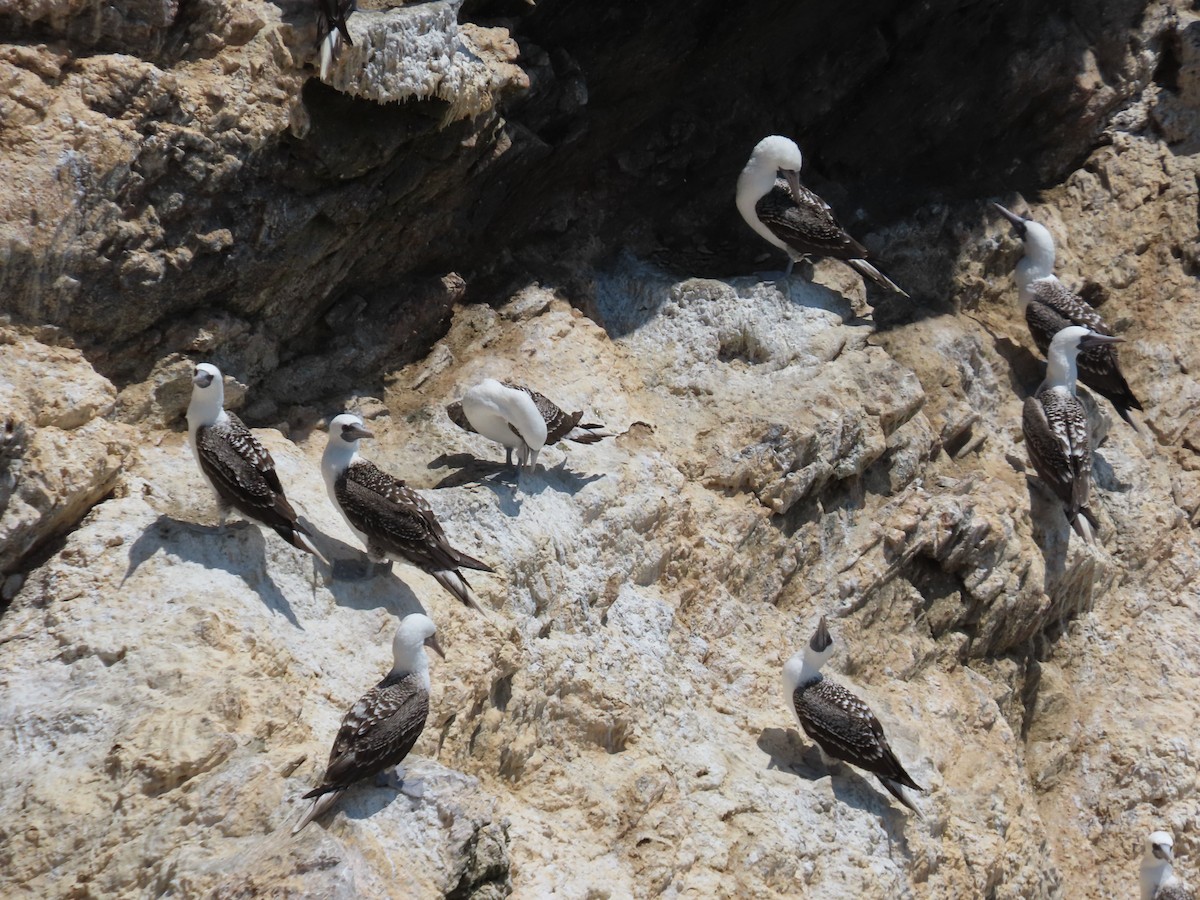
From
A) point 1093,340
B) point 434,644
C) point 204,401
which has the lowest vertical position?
point 434,644

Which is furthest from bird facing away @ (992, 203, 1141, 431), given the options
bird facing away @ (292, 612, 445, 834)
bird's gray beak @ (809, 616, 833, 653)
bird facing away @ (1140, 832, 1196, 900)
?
bird facing away @ (292, 612, 445, 834)

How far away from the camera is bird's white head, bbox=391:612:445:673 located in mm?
7254

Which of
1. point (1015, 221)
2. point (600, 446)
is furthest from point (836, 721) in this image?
point (1015, 221)

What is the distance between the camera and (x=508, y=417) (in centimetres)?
907

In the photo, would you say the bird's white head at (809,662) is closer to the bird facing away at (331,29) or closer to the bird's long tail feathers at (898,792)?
the bird's long tail feathers at (898,792)

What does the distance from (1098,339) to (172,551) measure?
331 inches

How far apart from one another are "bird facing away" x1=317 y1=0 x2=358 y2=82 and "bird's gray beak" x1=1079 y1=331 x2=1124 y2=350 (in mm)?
7074

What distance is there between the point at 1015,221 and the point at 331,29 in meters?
7.30

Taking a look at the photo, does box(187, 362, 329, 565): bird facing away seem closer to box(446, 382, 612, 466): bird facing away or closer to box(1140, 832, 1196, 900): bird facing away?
box(446, 382, 612, 466): bird facing away

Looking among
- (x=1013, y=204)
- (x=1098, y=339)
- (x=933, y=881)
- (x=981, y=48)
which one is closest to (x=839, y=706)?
(x=933, y=881)

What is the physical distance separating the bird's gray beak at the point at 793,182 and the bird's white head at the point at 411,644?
5820 millimetres

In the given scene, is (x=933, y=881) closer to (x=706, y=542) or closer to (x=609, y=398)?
(x=706, y=542)

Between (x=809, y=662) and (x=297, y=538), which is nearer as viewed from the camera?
(x=297, y=538)

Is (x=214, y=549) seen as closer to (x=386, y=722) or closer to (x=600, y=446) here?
(x=386, y=722)
